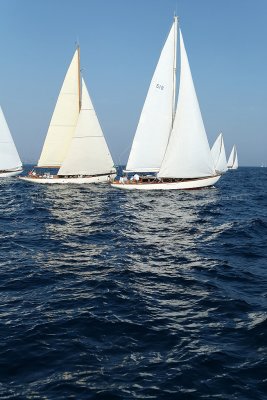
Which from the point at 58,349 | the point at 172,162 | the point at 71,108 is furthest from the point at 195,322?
the point at 71,108

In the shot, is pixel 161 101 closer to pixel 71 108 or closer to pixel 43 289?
pixel 71 108

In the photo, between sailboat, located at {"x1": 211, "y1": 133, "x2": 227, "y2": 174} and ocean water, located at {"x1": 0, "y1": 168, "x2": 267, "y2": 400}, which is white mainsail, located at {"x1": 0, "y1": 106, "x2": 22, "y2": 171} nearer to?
ocean water, located at {"x1": 0, "y1": 168, "x2": 267, "y2": 400}

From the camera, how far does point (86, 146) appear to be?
4366 cm

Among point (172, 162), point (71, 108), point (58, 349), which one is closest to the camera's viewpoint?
point (58, 349)

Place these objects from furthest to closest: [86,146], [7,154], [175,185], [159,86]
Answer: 1. [7,154]
2. [86,146]
3. [159,86]
4. [175,185]

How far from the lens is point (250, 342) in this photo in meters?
6.91

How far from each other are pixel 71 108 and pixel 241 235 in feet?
118

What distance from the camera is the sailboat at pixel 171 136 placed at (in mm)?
36000

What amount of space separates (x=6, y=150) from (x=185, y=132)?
109 feet

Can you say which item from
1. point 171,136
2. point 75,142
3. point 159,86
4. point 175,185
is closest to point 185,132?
point 171,136

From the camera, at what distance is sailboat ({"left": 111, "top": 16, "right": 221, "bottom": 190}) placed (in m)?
36.0

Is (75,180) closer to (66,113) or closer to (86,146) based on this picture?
(86,146)

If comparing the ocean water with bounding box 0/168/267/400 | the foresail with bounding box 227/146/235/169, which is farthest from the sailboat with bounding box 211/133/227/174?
the ocean water with bounding box 0/168/267/400

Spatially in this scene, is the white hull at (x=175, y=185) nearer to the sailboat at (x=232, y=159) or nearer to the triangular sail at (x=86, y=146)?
the triangular sail at (x=86, y=146)
